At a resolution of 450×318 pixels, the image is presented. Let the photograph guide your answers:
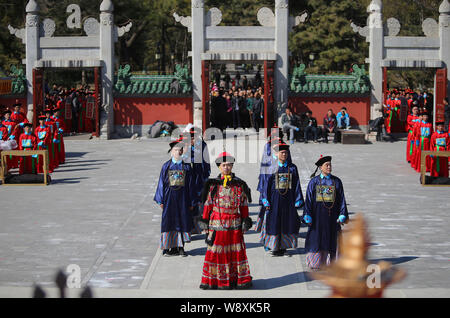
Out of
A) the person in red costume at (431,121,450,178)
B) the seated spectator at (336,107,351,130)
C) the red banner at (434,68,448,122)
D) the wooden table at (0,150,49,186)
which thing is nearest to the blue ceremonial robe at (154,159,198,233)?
the wooden table at (0,150,49,186)

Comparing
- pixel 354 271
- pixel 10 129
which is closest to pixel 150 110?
pixel 10 129

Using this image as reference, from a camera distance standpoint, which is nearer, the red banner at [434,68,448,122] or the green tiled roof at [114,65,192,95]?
the red banner at [434,68,448,122]

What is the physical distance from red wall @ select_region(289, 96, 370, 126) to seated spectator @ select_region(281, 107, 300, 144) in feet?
6.48

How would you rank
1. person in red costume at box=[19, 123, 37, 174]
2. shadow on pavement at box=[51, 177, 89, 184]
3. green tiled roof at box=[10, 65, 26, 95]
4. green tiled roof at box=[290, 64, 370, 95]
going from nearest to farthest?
1. shadow on pavement at box=[51, 177, 89, 184]
2. person in red costume at box=[19, 123, 37, 174]
3. green tiled roof at box=[10, 65, 26, 95]
4. green tiled roof at box=[290, 64, 370, 95]

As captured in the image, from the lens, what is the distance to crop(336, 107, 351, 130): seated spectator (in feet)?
88.8

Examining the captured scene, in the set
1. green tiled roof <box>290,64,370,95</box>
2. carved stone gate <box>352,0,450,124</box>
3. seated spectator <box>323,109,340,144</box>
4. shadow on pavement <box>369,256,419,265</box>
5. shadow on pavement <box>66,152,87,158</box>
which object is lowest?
shadow on pavement <box>369,256,419,265</box>

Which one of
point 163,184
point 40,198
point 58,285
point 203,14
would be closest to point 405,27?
point 203,14

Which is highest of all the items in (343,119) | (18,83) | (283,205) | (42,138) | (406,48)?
(406,48)

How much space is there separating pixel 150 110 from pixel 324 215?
19285mm

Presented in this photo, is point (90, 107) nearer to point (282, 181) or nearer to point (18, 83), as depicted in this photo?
point (18, 83)

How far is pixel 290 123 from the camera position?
26.0 meters

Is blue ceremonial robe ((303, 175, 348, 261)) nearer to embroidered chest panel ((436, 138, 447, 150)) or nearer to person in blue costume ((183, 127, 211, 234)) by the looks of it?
person in blue costume ((183, 127, 211, 234))

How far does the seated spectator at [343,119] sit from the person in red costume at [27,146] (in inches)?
513

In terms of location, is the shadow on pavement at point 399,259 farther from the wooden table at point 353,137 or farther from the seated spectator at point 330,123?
the seated spectator at point 330,123
